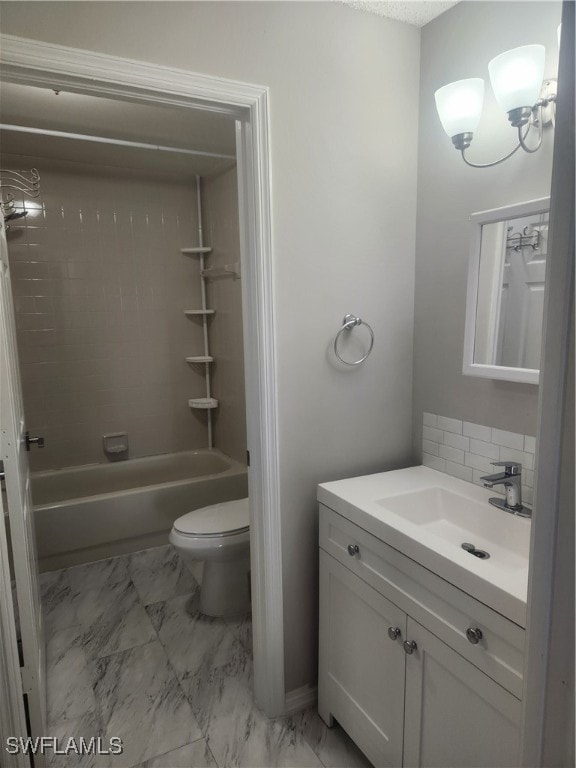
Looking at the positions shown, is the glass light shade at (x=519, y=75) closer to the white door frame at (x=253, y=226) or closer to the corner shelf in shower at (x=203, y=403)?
the white door frame at (x=253, y=226)

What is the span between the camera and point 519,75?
4.51 feet

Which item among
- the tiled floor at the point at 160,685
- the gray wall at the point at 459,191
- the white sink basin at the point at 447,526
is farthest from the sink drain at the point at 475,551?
the tiled floor at the point at 160,685

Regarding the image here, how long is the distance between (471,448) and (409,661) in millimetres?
738

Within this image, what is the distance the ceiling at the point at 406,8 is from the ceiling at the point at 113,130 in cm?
73

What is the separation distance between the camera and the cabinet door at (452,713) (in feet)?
3.62

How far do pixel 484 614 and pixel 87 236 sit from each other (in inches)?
130

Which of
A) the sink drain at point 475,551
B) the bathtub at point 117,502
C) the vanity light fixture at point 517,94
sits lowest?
the bathtub at point 117,502

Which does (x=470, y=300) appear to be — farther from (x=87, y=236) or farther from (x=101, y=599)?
(x=87, y=236)

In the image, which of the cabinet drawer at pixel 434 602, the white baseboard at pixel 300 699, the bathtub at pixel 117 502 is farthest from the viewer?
the bathtub at pixel 117 502

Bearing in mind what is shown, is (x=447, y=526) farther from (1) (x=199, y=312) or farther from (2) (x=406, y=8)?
(1) (x=199, y=312)

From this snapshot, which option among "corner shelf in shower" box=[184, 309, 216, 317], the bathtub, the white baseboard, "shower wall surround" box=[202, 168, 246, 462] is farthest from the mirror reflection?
"corner shelf in shower" box=[184, 309, 216, 317]

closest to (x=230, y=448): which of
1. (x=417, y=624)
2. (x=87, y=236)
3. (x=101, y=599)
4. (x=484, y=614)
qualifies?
(x=101, y=599)

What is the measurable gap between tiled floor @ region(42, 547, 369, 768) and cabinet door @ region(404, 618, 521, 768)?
50 cm

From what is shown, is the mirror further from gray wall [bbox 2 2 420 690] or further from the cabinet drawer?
the cabinet drawer
